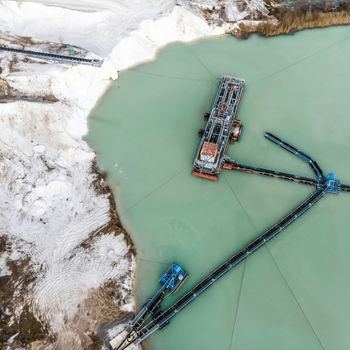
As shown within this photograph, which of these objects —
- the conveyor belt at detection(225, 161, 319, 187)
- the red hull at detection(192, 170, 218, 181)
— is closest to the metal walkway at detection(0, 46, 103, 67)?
the red hull at detection(192, 170, 218, 181)

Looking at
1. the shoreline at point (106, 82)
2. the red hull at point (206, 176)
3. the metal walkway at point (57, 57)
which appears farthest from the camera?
the metal walkway at point (57, 57)

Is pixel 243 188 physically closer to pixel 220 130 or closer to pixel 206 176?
pixel 206 176

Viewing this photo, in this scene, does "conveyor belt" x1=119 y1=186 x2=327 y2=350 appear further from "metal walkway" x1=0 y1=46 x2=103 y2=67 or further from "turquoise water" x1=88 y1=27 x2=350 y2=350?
"metal walkway" x1=0 y1=46 x2=103 y2=67

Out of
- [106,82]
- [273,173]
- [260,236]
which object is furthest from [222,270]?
[106,82]

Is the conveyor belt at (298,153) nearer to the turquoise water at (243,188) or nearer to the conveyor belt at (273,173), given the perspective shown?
the turquoise water at (243,188)

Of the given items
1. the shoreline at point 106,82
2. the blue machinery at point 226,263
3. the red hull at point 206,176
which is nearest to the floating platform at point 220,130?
the red hull at point 206,176

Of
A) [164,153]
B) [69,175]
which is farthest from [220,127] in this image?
[69,175]
